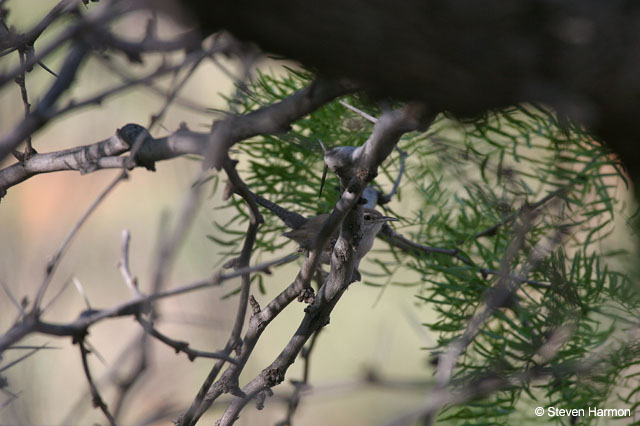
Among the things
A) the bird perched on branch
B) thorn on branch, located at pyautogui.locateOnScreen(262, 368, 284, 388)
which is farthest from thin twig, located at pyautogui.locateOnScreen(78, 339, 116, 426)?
the bird perched on branch

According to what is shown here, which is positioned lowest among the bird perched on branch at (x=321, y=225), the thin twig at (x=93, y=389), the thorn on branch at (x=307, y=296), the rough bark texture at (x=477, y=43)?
the thin twig at (x=93, y=389)

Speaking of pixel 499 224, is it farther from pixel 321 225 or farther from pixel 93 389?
pixel 93 389

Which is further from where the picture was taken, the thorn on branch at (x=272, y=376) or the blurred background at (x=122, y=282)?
the blurred background at (x=122, y=282)

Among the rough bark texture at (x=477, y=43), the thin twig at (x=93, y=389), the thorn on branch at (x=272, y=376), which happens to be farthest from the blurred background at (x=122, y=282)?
the rough bark texture at (x=477, y=43)

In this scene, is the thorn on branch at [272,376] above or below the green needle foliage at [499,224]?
below

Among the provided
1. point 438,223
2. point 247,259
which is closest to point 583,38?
point 247,259

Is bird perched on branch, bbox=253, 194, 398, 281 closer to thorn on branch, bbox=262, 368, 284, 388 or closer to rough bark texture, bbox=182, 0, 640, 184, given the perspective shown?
thorn on branch, bbox=262, 368, 284, 388

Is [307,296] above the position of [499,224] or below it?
below

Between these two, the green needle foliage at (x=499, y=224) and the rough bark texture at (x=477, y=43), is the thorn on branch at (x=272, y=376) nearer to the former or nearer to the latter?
the green needle foliage at (x=499, y=224)

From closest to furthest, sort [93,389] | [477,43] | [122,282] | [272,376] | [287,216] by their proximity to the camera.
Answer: [477,43] → [93,389] → [272,376] → [287,216] → [122,282]

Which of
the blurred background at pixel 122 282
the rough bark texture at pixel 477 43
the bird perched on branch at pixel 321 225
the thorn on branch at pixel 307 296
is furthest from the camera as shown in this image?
the blurred background at pixel 122 282

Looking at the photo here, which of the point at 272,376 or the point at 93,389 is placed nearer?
the point at 93,389

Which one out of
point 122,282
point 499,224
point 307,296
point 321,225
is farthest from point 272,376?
point 122,282

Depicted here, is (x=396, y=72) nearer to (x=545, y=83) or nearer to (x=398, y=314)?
(x=545, y=83)
